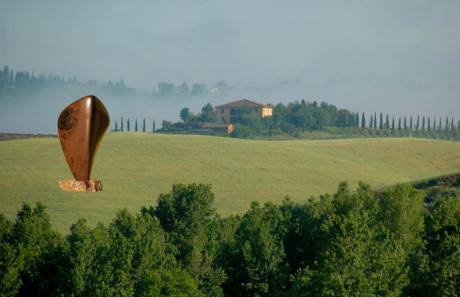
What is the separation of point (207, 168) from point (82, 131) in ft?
406

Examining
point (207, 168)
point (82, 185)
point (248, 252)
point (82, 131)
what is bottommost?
point (248, 252)

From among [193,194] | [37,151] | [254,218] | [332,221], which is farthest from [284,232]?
[37,151]

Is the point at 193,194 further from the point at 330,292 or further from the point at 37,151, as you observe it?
the point at 37,151

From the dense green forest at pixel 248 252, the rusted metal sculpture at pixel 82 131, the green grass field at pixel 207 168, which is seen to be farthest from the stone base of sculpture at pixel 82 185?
the green grass field at pixel 207 168

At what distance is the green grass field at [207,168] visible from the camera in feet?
347

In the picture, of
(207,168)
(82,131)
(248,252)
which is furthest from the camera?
(207,168)

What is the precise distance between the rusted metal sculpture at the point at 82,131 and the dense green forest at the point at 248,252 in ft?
137

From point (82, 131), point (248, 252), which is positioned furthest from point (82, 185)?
point (248, 252)

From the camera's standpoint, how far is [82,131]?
7.54 meters

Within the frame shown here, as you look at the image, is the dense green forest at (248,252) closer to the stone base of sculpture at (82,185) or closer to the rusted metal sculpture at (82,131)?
the stone base of sculpture at (82,185)

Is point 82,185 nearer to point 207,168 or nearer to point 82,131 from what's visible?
point 82,131

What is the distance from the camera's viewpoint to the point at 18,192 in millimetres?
106500

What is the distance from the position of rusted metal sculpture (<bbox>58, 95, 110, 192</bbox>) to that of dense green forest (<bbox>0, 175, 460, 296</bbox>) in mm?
41687

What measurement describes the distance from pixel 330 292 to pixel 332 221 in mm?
17482
